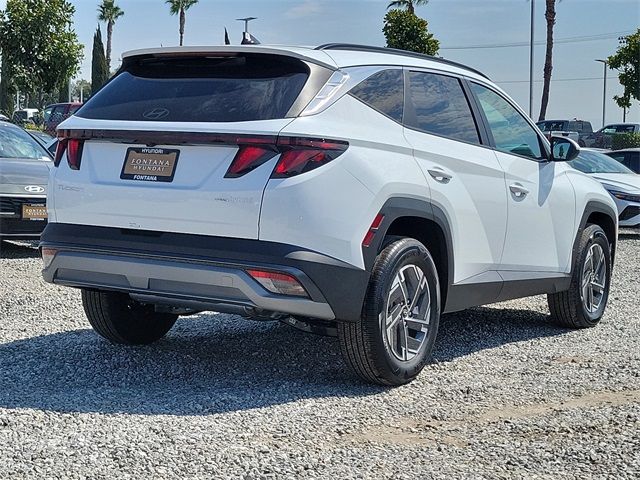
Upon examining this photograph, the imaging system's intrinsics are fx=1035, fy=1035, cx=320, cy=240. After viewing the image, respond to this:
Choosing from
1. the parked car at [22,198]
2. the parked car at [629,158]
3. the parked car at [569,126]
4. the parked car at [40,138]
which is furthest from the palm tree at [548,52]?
the parked car at [22,198]

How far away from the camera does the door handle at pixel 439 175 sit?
580 cm

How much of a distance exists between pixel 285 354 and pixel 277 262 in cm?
168

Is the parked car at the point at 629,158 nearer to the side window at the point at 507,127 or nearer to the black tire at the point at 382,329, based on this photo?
the side window at the point at 507,127

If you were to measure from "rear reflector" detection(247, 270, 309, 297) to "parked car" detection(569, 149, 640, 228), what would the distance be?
447 inches

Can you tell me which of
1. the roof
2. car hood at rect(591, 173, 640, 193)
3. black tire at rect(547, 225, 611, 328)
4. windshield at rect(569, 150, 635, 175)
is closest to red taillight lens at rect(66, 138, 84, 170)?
the roof

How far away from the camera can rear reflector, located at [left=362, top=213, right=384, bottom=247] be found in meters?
5.20

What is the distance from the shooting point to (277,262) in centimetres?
493

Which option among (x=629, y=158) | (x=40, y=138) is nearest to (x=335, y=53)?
(x=40, y=138)

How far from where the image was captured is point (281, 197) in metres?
4.92

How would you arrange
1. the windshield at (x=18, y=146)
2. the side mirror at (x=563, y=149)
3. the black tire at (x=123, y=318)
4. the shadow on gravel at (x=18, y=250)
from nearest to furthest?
the black tire at (x=123, y=318) < the side mirror at (x=563, y=149) < the shadow on gravel at (x=18, y=250) < the windshield at (x=18, y=146)

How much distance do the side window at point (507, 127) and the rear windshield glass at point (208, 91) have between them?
1912 millimetres

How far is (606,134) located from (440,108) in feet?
141

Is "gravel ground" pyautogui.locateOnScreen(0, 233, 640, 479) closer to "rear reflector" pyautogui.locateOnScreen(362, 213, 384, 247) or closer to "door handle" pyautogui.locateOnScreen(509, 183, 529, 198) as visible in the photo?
"rear reflector" pyautogui.locateOnScreen(362, 213, 384, 247)

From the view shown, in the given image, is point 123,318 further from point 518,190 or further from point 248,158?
point 518,190
